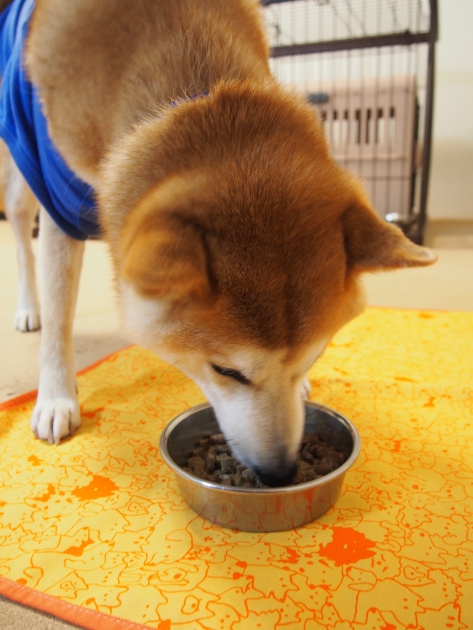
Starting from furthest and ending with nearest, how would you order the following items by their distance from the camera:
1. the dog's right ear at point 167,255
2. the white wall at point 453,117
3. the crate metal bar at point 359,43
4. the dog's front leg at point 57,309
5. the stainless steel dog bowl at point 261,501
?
the white wall at point 453,117, the crate metal bar at point 359,43, the dog's front leg at point 57,309, the stainless steel dog bowl at point 261,501, the dog's right ear at point 167,255

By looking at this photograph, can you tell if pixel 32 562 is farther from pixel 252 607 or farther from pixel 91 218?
pixel 91 218

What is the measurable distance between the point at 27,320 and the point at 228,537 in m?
1.30

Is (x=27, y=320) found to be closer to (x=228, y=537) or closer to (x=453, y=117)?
(x=228, y=537)

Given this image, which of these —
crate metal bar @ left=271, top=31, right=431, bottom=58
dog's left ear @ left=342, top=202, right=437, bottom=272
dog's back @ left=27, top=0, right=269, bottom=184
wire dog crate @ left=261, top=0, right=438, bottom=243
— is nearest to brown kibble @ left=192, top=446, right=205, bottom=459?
dog's left ear @ left=342, top=202, right=437, bottom=272

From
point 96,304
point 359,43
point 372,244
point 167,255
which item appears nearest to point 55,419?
point 167,255

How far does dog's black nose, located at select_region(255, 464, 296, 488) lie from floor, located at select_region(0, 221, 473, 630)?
0.35 meters

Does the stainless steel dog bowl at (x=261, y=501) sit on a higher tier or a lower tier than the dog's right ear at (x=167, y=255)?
lower

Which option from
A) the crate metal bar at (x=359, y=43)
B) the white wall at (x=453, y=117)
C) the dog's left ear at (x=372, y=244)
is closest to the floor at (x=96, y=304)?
the dog's left ear at (x=372, y=244)

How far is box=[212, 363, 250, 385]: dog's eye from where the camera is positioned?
0.81 metres

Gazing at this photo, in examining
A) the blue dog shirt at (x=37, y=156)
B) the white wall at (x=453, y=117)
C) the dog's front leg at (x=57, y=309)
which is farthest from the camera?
the white wall at (x=453, y=117)

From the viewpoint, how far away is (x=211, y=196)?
72 cm

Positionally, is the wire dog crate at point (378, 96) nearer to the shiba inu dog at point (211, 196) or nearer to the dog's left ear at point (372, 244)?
the shiba inu dog at point (211, 196)

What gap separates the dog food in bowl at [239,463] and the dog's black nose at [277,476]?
0.01 m

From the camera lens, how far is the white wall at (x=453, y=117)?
3900 mm
